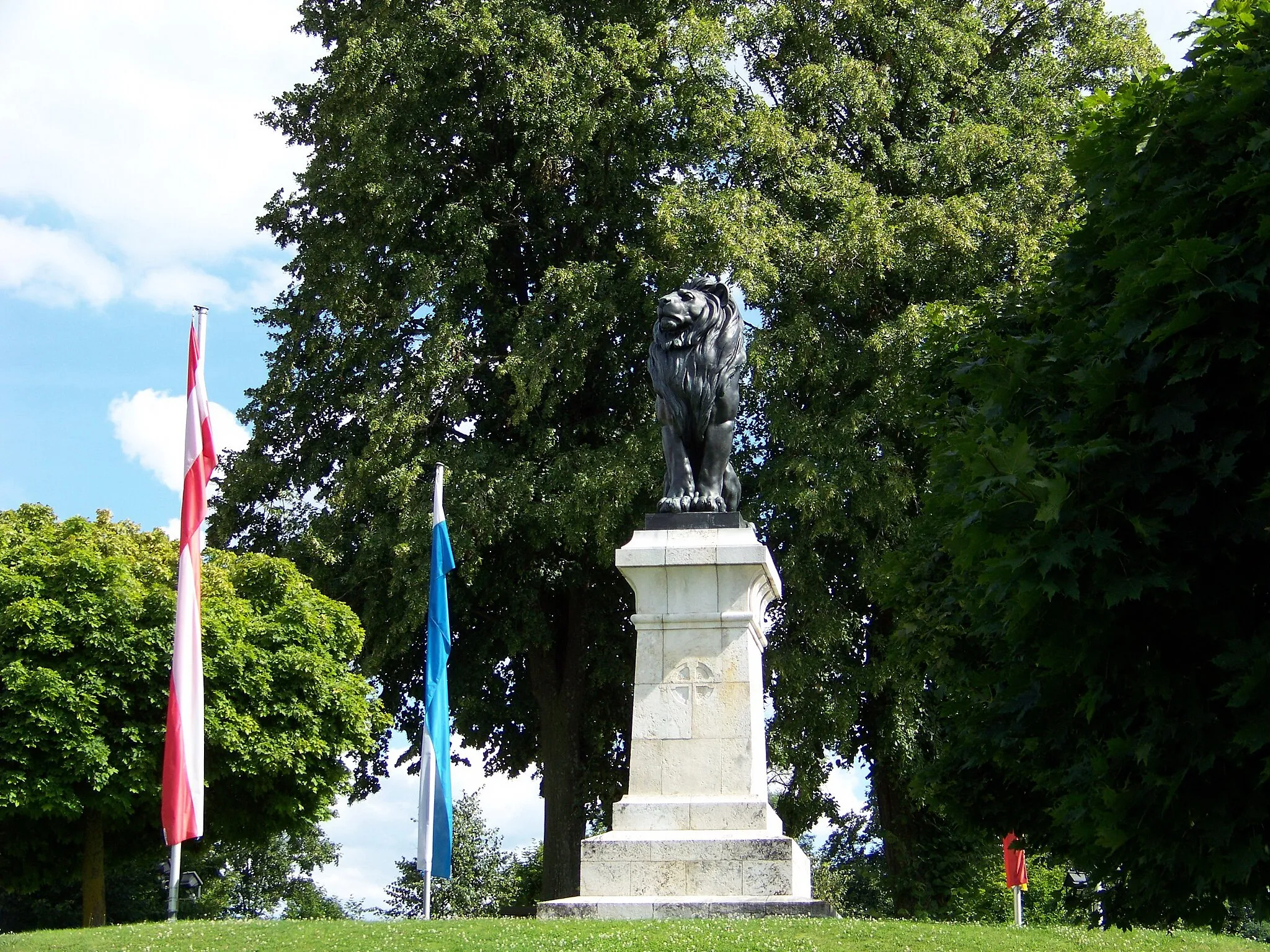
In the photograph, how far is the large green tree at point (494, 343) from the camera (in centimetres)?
2191

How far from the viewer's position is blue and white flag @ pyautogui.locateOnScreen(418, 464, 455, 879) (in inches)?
668

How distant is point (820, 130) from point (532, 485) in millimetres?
7569

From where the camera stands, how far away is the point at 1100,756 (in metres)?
7.04

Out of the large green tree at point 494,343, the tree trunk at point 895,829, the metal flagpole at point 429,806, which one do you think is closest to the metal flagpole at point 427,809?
the metal flagpole at point 429,806

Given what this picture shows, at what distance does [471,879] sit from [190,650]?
18794 mm

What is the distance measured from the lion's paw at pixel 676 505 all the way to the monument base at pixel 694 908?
334cm

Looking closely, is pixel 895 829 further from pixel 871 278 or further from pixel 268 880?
pixel 268 880

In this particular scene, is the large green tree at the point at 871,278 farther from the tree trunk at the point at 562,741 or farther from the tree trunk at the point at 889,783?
the tree trunk at the point at 562,741

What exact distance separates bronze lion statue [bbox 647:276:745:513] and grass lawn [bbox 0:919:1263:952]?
3932 millimetres

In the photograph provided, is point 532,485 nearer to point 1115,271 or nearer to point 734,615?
point 734,615

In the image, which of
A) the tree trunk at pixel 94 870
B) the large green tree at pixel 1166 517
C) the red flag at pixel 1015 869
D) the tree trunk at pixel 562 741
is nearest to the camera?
the large green tree at pixel 1166 517

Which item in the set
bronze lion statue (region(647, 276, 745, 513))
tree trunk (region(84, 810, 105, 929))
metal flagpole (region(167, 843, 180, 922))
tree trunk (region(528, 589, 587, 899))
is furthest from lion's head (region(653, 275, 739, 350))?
tree trunk (region(84, 810, 105, 929))

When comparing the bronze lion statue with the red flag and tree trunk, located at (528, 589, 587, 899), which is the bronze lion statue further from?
the red flag

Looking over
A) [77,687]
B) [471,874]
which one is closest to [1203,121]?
[77,687]
